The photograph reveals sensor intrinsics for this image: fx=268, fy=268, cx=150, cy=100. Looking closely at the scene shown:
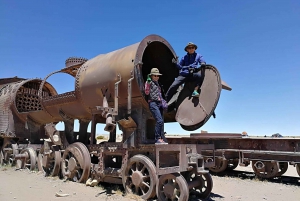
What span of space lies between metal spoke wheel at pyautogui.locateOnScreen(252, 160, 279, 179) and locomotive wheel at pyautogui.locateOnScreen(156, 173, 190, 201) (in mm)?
5447

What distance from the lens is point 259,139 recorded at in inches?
383

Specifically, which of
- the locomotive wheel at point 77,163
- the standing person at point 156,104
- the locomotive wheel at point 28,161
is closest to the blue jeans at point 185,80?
the standing person at point 156,104

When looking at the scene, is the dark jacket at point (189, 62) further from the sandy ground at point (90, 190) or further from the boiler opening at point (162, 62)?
the sandy ground at point (90, 190)

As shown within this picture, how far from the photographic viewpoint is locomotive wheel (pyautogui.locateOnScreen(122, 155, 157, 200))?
5.42 meters

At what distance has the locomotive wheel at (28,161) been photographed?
31.4 ft

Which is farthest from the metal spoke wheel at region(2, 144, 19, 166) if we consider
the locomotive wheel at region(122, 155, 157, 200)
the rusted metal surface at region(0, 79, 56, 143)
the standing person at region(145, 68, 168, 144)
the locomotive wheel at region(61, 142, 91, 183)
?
the standing person at region(145, 68, 168, 144)

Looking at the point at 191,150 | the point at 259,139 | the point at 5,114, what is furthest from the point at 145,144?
the point at 5,114

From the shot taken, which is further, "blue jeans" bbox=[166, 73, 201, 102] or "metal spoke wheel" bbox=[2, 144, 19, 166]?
"metal spoke wheel" bbox=[2, 144, 19, 166]

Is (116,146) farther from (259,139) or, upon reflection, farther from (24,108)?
(24,108)

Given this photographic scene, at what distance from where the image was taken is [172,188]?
5.24m

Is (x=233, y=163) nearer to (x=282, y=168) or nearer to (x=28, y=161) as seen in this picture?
(x=282, y=168)

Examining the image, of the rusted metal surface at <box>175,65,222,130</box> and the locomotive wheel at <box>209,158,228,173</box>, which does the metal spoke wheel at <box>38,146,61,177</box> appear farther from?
the locomotive wheel at <box>209,158,228,173</box>

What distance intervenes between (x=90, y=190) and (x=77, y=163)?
3.63ft

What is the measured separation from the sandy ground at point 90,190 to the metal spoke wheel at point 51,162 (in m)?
0.22
